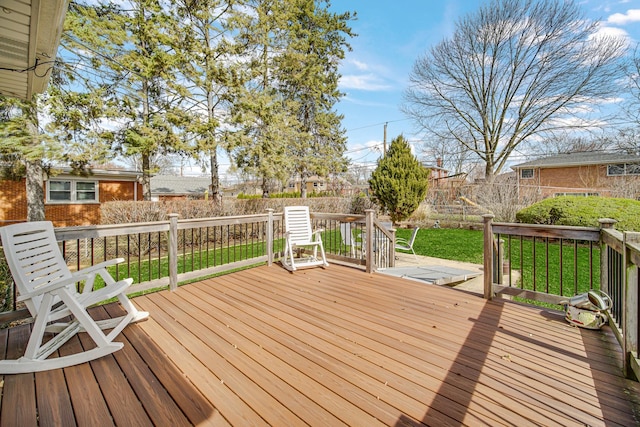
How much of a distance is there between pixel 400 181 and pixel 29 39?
10749 mm

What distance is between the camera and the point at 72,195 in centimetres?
1270

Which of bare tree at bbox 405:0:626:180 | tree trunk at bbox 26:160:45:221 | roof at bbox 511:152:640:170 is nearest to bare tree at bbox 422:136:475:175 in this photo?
bare tree at bbox 405:0:626:180

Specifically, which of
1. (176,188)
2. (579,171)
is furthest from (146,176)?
(579,171)

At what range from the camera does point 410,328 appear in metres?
2.87

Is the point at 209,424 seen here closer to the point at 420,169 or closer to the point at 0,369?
the point at 0,369

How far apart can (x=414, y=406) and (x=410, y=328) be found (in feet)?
3.75

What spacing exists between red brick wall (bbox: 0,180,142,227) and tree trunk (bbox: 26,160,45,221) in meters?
3.93

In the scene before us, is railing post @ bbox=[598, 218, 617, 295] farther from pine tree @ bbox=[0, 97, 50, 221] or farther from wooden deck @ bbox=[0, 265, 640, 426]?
pine tree @ bbox=[0, 97, 50, 221]

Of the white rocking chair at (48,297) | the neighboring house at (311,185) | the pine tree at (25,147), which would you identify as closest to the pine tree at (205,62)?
the pine tree at (25,147)

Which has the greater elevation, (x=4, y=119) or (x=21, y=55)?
(x=4, y=119)

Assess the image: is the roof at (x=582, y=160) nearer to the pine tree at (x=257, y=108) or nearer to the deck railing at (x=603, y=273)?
the deck railing at (x=603, y=273)

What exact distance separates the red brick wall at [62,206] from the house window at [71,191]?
200 mm

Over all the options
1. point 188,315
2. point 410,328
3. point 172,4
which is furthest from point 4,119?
point 410,328

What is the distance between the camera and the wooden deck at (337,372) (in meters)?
1.71
